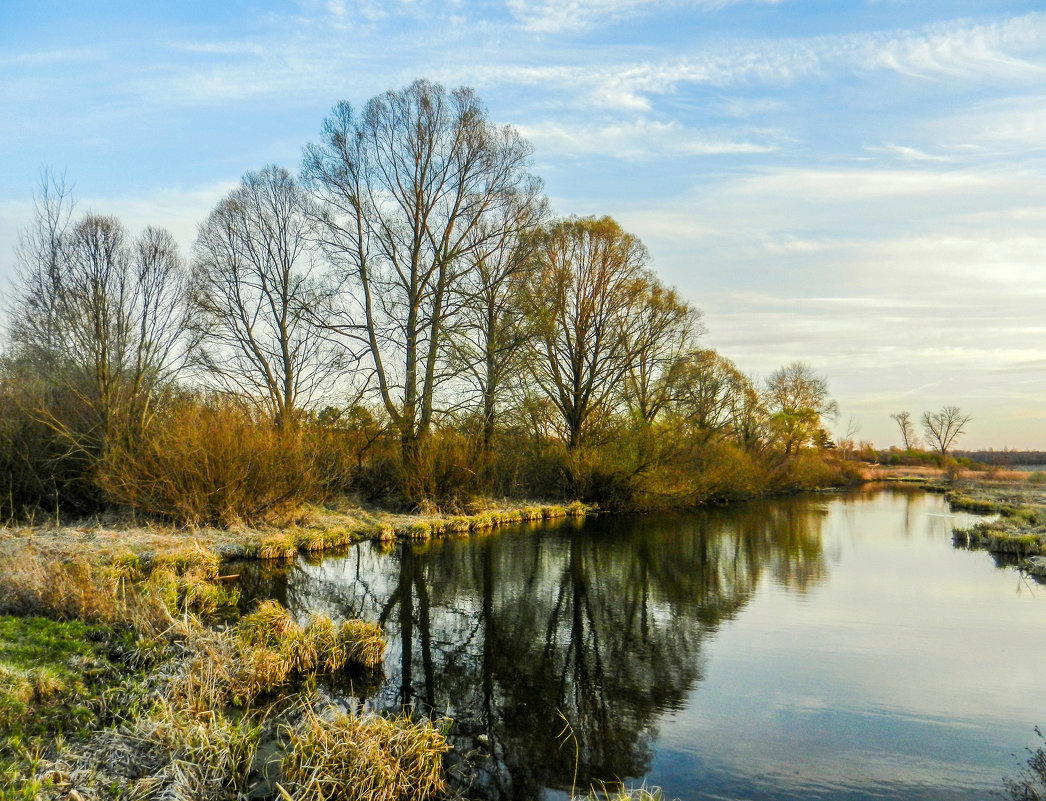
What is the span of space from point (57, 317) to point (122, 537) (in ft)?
20.5

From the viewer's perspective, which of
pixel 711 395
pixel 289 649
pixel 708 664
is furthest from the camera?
pixel 711 395

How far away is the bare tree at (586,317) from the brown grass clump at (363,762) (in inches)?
795

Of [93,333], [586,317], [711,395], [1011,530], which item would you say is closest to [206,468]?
[93,333]

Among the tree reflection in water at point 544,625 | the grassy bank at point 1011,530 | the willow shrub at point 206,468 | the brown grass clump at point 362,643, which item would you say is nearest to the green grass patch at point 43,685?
the brown grass clump at point 362,643

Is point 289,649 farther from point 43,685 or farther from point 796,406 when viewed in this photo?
point 796,406

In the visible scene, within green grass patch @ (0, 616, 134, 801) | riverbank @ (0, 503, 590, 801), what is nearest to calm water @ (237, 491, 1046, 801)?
riverbank @ (0, 503, 590, 801)

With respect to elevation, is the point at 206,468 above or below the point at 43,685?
above

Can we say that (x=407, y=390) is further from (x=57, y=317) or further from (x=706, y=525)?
(x=706, y=525)

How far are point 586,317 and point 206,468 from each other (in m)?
15.0

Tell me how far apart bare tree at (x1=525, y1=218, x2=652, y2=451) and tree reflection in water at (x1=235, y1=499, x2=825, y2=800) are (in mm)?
8127

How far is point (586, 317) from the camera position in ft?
82.3

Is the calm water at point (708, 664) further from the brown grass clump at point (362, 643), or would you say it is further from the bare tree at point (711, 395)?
the bare tree at point (711, 395)

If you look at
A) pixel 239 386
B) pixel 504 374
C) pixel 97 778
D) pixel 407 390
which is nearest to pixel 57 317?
pixel 239 386

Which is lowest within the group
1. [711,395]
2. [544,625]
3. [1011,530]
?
[544,625]
